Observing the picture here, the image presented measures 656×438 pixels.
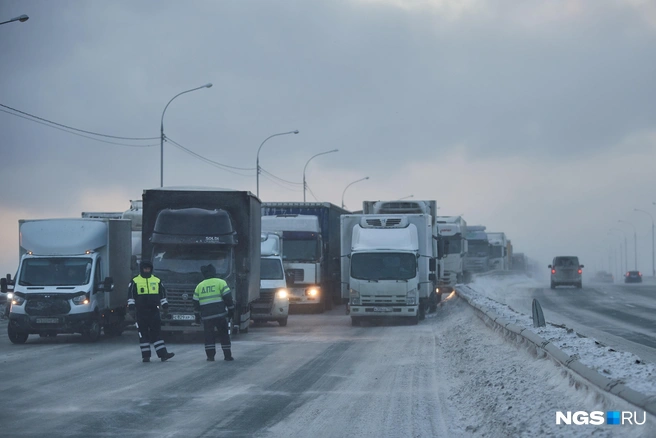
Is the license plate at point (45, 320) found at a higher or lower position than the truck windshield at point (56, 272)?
lower

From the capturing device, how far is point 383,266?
27969 mm

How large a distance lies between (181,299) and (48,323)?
3318 millimetres

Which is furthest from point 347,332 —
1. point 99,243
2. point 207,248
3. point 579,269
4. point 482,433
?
point 579,269

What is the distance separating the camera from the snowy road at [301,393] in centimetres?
935

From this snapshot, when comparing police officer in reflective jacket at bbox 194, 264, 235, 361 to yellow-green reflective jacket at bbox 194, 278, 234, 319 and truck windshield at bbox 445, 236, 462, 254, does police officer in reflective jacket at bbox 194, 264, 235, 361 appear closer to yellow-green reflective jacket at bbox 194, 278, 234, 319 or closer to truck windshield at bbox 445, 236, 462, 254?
yellow-green reflective jacket at bbox 194, 278, 234, 319

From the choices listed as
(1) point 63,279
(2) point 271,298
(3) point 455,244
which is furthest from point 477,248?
(1) point 63,279

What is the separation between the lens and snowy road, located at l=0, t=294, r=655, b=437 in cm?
935

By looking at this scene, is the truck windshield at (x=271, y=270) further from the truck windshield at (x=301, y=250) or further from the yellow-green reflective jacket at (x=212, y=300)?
the yellow-green reflective jacket at (x=212, y=300)

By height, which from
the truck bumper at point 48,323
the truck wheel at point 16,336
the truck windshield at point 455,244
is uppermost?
the truck windshield at point 455,244

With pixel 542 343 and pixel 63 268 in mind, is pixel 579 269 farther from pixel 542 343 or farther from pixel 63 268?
pixel 542 343

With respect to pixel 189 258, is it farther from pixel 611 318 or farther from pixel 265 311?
pixel 611 318

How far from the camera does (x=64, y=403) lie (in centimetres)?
1145

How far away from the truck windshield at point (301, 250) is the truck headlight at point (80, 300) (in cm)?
1370

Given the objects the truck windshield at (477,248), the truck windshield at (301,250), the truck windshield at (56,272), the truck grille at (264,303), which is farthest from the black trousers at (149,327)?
the truck windshield at (477,248)
